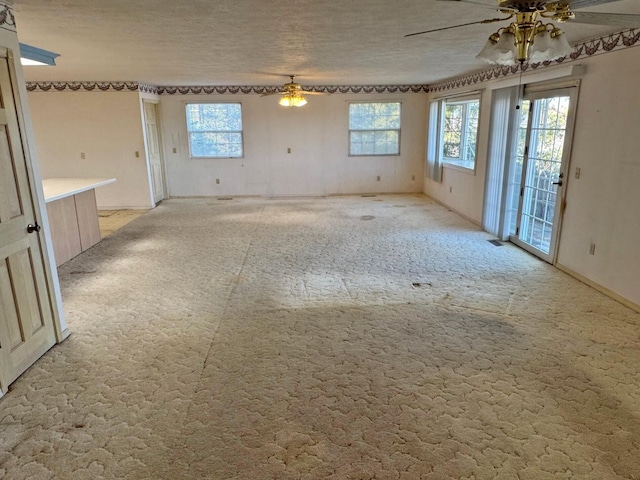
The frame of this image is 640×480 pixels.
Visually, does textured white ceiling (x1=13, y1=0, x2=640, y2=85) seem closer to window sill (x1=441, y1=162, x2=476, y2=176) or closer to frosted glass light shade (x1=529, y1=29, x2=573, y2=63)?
frosted glass light shade (x1=529, y1=29, x2=573, y2=63)

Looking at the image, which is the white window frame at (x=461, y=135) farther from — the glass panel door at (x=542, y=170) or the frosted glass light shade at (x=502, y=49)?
the frosted glass light shade at (x=502, y=49)

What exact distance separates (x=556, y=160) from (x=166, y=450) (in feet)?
15.2

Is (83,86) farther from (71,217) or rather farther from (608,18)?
(608,18)

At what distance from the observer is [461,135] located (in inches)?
301

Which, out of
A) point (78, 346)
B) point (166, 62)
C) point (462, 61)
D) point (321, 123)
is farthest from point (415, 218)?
point (78, 346)

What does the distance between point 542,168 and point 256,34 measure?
11.6ft

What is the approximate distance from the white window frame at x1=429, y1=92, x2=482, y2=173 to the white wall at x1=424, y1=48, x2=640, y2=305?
2.11 meters

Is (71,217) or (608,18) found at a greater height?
(608,18)

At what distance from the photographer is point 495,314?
11.7 ft

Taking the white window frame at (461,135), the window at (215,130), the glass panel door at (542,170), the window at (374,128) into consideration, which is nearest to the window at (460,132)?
the white window frame at (461,135)

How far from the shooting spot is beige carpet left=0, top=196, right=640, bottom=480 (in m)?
2.07

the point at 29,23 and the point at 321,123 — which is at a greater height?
the point at 29,23

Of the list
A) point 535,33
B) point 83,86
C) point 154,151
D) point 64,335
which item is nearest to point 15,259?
point 64,335

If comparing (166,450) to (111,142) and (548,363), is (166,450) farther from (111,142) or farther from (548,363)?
(111,142)
